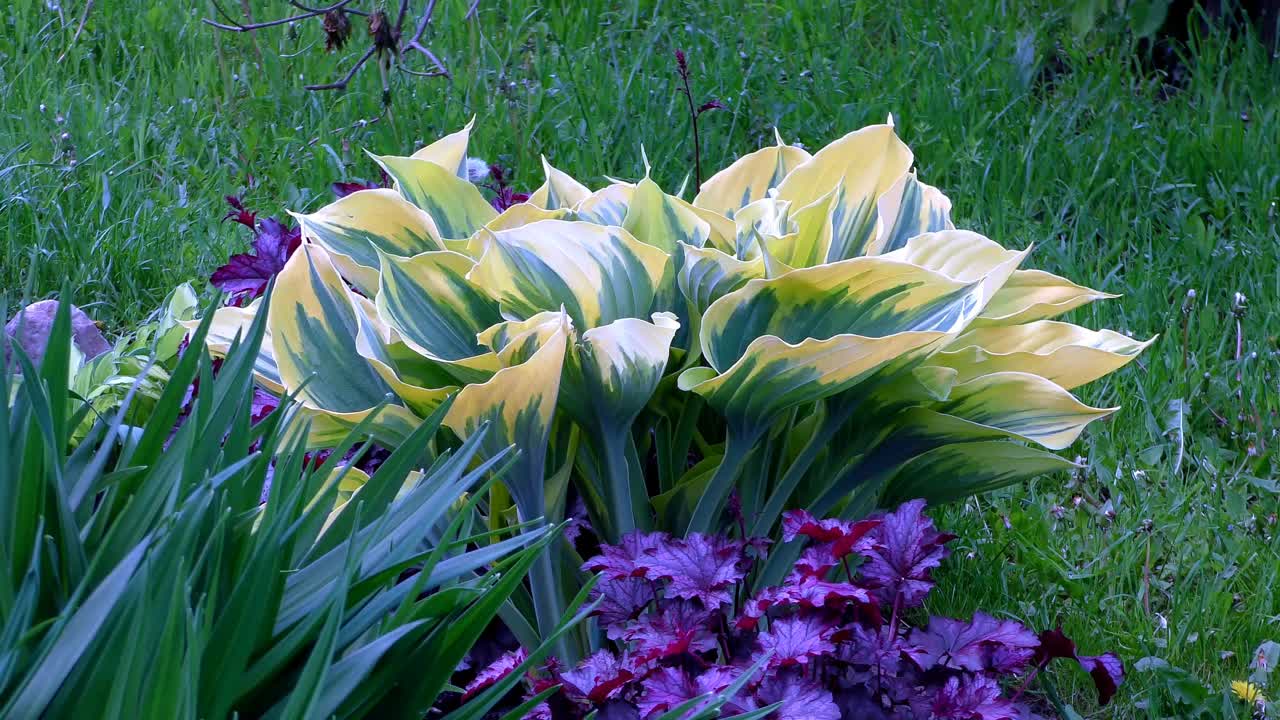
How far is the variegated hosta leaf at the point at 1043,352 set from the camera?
174 cm

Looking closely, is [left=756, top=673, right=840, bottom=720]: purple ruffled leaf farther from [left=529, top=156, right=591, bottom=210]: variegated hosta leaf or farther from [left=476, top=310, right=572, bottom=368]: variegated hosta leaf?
[left=529, top=156, right=591, bottom=210]: variegated hosta leaf

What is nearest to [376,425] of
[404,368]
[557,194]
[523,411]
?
[404,368]

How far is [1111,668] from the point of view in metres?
1.66

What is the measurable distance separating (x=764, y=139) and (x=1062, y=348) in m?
2.18

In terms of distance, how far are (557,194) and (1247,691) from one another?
130 centimetres

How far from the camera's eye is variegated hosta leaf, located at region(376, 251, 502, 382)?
1.65 m

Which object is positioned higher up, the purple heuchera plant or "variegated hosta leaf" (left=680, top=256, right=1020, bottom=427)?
"variegated hosta leaf" (left=680, top=256, right=1020, bottom=427)

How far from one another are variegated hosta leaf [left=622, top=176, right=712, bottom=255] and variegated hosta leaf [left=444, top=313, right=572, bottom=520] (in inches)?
11.9

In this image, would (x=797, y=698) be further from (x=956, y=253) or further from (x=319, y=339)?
(x=319, y=339)

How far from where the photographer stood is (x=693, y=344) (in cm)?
175

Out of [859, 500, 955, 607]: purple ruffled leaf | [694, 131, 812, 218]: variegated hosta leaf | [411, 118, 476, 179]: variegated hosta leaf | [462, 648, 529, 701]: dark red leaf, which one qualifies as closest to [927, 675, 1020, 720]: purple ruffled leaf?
[859, 500, 955, 607]: purple ruffled leaf

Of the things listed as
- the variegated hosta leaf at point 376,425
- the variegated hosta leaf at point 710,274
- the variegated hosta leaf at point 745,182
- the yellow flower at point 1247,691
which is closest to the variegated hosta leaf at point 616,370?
the variegated hosta leaf at point 710,274

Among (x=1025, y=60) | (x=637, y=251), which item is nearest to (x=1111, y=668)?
(x=637, y=251)

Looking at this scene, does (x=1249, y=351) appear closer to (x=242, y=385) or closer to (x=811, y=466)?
(x=811, y=466)
